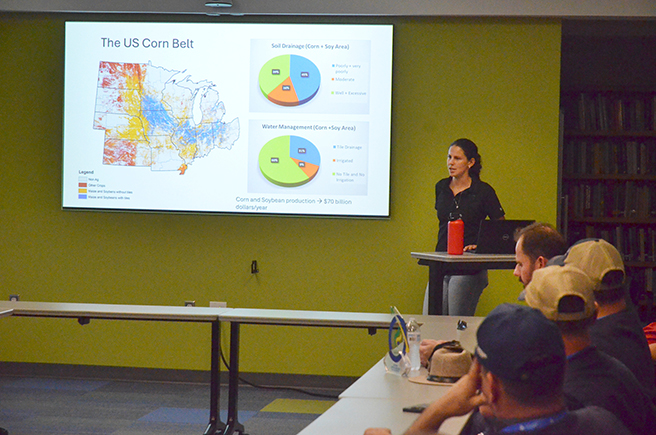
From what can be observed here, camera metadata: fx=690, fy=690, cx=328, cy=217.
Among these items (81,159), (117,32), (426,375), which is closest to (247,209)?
(81,159)

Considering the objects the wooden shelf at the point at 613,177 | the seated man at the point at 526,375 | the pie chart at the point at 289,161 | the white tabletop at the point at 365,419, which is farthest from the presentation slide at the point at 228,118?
the seated man at the point at 526,375

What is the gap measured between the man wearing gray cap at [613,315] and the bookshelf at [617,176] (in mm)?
4389

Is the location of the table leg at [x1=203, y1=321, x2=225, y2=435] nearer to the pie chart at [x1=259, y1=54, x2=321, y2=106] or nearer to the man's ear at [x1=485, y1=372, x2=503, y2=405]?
the pie chart at [x1=259, y1=54, x2=321, y2=106]

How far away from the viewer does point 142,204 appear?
16.1 ft

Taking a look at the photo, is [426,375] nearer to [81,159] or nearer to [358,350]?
[358,350]

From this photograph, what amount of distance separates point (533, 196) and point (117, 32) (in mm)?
3160

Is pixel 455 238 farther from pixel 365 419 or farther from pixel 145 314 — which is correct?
pixel 365 419

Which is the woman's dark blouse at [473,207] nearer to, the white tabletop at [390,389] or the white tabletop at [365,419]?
the white tabletop at [390,389]

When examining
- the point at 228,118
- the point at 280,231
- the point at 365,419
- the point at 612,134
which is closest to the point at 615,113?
the point at 612,134

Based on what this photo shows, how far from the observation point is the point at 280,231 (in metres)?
4.95

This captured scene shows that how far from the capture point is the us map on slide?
4.87m

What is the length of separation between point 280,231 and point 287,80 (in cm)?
107

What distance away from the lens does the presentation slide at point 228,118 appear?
188 inches

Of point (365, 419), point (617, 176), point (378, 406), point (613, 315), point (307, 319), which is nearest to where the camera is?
point (365, 419)
